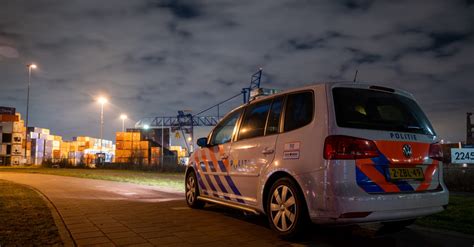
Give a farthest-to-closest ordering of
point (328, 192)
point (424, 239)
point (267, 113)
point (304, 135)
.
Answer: point (267, 113) → point (424, 239) → point (304, 135) → point (328, 192)

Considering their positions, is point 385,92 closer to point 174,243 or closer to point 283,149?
point 283,149

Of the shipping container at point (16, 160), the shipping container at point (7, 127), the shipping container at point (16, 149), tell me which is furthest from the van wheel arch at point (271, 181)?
the shipping container at point (7, 127)

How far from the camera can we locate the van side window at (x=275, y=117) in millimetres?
5552

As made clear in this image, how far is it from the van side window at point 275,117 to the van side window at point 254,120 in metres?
0.13

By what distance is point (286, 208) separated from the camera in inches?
195

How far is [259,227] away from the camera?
5.99 m

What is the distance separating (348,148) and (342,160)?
0.50 ft

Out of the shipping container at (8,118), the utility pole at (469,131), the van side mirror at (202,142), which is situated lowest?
the van side mirror at (202,142)

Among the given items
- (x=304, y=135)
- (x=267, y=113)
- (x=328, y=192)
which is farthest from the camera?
(x=267, y=113)

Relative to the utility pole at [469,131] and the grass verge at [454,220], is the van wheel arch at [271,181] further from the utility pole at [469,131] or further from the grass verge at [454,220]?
the utility pole at [469,131]

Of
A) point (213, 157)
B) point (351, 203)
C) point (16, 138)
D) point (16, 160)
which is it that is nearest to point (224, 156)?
point (213, 157)

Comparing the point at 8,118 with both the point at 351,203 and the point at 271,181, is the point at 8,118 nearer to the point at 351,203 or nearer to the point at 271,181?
the point at 271,181

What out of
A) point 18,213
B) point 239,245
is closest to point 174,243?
point 239,245

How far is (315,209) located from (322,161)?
0.53m
